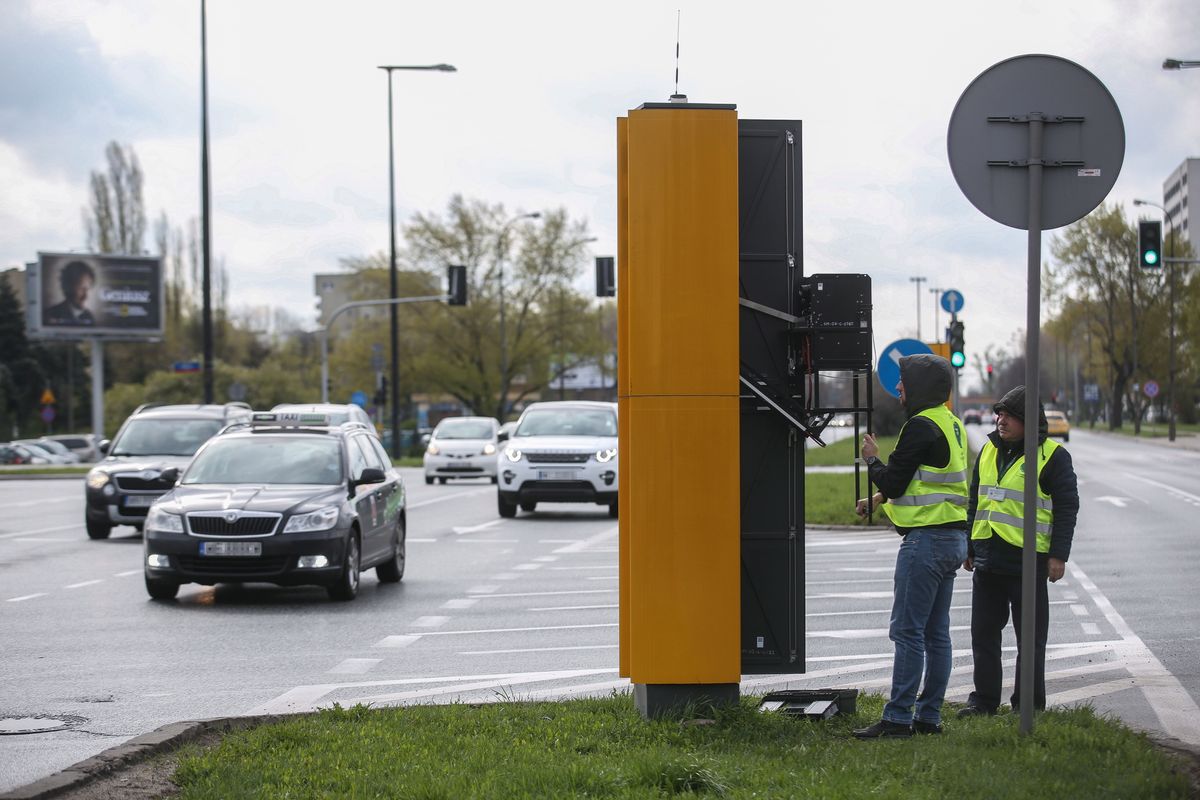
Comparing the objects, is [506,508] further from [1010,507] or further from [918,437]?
[918,437]

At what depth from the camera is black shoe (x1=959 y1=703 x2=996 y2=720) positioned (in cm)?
783

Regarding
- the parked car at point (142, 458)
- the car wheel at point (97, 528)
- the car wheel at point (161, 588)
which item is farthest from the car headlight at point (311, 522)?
the car wheel at point (97, 528)

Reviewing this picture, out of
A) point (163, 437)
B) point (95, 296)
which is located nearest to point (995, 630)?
point (163, 437)

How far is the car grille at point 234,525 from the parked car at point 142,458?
8.57m

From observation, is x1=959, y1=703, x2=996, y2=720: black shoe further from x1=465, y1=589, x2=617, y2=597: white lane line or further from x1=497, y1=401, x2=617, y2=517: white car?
x1=497, y1=401, x2=617, y2=517: white car

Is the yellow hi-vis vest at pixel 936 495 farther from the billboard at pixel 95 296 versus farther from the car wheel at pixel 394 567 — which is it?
the billboard at pixel 95 296

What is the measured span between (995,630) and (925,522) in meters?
0.96

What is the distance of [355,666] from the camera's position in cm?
1048

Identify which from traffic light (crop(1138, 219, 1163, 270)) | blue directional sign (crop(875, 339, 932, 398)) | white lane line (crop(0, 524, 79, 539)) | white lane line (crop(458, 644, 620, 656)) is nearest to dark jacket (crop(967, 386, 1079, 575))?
white lane line (crop(458, 644, 620, 656))

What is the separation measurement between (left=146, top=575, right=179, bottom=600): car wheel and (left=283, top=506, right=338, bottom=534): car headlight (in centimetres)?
117

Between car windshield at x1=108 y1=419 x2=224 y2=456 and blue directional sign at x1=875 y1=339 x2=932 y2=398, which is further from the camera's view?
car windshield at x1=108 y1=419 x2=224 y2=456

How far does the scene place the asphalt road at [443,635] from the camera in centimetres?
898

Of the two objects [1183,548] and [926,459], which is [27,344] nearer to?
[1183,548]

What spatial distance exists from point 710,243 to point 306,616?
7.23 meters
